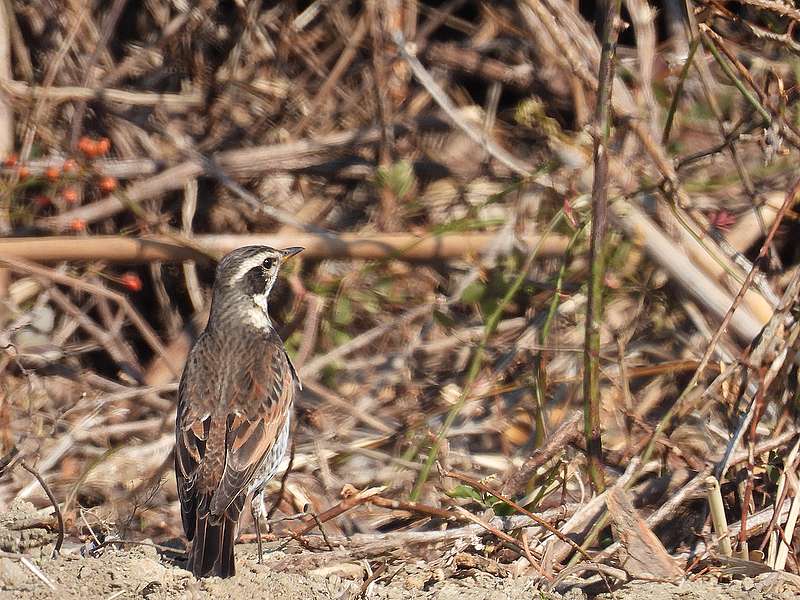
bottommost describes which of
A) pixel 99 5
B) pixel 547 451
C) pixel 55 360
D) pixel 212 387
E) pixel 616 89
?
pixel 55 360

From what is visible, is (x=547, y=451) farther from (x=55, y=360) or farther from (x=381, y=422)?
(x=55, y=360)

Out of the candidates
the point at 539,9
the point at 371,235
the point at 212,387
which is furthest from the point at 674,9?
the point at 212,387

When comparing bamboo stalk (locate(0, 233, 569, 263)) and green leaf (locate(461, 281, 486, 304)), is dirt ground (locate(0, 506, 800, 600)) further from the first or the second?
bamboo stalk (locate(0, 233, 569, 263))

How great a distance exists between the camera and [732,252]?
6.20 metres

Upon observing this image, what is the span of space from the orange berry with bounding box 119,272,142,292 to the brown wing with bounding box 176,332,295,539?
1.09m

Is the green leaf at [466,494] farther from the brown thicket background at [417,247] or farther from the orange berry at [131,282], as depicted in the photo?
the orange berry at [131,282]

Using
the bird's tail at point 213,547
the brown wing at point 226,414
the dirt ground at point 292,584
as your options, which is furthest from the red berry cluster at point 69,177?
the dirt ground at point 292,584

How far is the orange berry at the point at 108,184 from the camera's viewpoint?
7336 millimetres

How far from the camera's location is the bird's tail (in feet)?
14.7

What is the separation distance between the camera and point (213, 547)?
4574 mm

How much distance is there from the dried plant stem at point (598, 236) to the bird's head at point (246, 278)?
1.86m

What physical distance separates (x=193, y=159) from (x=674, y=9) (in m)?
3.27

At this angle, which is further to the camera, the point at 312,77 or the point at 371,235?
the point at 312,77

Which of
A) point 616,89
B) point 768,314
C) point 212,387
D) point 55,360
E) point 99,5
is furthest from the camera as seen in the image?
point 99,5
